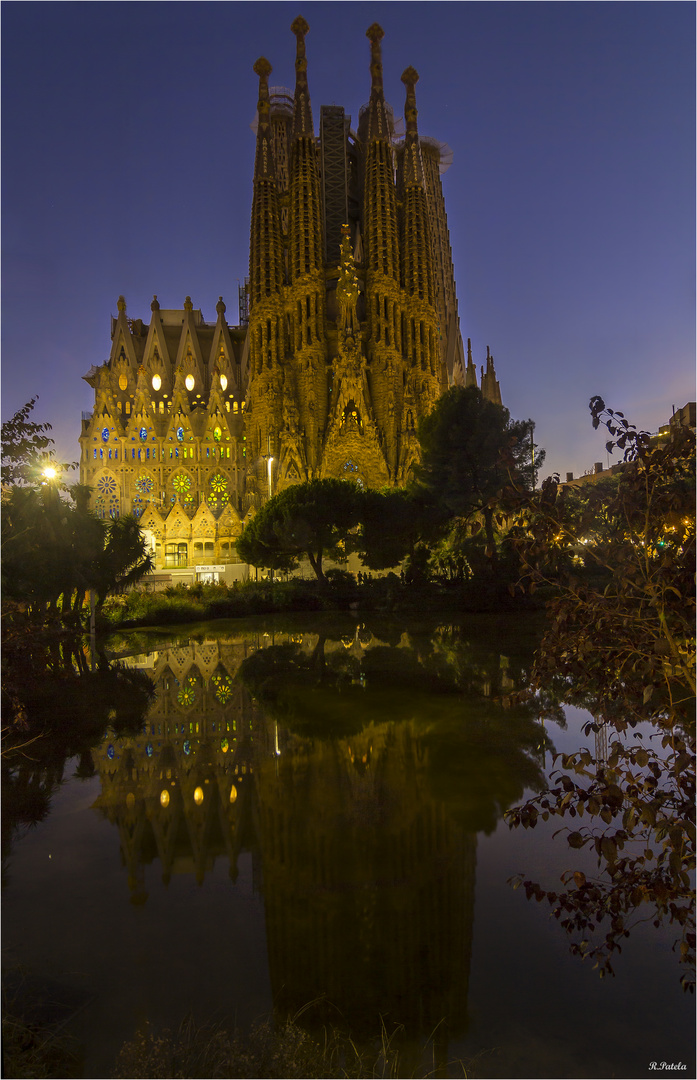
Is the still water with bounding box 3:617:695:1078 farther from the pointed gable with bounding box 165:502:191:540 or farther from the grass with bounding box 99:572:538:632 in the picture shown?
the pointed gable with bounding box 165:502:191:540

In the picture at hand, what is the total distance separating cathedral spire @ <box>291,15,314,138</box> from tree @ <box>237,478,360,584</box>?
36971mm

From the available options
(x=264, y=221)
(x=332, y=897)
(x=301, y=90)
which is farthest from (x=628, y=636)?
(x=301, y=90)

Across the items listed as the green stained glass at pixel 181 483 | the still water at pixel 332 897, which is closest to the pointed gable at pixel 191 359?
the green stained glass at pixel 181 483

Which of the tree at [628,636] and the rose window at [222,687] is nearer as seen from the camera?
the tree at [628,636]

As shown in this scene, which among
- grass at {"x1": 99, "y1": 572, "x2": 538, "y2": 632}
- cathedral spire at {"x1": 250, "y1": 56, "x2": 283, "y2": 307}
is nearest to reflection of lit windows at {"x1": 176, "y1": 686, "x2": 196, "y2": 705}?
grass at {"x1": 99, "y1": 572, "x2": 538, "y2": 632}

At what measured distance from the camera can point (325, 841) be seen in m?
5.96

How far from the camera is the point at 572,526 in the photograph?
127 inches

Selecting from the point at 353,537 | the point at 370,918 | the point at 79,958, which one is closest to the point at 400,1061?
the point at 370,918

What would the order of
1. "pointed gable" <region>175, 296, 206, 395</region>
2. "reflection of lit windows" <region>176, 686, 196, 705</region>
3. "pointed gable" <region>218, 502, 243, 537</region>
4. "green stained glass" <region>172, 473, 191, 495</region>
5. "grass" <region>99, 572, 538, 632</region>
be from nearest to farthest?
"reflection of lit windows" <region>176, 686, 196, 705</region>, "grass" <region>99, 572, 538, 632</region>, "pointed gable" <region>218, 502, 243, 537</region>, "green stained glass" <region>172, 473, 191, 495</region>, "pointed gable" <region>175, 296, 206, 395</region>

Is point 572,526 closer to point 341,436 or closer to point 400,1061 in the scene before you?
point 400,1061

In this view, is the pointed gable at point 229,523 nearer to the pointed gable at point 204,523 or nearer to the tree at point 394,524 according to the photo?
the pointed gable at point 204,523

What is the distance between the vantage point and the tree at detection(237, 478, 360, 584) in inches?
1228

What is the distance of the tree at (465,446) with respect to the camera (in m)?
28.6

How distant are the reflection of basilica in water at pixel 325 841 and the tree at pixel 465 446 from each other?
19721 millimetres
